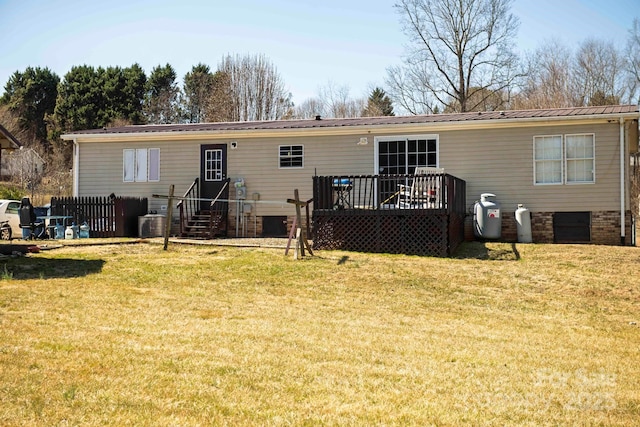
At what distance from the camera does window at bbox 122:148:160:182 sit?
61.4 ft

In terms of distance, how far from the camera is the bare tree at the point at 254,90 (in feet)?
125

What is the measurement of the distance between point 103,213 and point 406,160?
8379mm

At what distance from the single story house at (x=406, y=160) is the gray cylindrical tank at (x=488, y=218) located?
620mm

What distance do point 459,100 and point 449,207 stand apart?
69.1ft

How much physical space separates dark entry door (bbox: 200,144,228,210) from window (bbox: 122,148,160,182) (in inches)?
56.1

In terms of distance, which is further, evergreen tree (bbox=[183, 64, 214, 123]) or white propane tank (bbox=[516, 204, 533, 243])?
evergreen tree (bbox=[183, 64, 214, 123])

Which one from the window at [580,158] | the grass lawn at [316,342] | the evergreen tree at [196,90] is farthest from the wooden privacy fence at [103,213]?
the evergreen tree at [196,90]

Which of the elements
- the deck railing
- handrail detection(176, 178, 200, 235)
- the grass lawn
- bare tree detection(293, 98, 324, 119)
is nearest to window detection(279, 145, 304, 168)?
the deck railing

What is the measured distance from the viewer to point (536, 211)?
52.5 feet

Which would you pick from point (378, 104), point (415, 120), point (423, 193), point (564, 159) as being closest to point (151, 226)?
point (423, 193)

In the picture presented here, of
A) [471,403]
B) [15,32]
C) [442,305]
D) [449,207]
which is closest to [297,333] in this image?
[471,403]

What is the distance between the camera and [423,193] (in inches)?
555

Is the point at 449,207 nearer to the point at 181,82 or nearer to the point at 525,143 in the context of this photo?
the point at 525,143

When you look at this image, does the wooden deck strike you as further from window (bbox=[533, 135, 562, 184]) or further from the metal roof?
the metal roof
